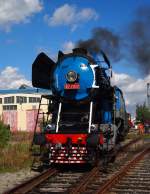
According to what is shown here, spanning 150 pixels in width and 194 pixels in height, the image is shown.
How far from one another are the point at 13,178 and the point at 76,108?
3.67m

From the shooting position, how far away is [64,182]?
11.5 metres

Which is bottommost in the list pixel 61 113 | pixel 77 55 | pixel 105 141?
pixel 105 141

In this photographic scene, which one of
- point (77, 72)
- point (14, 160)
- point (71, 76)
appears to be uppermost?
point (77, 72)

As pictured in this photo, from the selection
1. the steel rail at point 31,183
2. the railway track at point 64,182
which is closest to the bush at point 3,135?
the railway track at point 64,182

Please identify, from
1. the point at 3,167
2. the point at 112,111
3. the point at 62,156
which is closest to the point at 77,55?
the point at 112,111

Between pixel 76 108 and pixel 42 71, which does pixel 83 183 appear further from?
pixel 42 71

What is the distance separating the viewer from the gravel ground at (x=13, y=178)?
1101cm

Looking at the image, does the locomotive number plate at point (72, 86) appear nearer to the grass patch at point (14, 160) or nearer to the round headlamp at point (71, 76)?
the round headlamp at point (71, 76)

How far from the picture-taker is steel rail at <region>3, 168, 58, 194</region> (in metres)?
9.99

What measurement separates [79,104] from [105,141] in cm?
158

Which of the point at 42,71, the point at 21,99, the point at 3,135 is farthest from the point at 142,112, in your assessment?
the point at 42,71

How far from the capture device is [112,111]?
1542cm

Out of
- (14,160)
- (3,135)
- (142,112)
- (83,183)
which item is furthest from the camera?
(142,112)

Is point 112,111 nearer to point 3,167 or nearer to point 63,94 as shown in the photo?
point 63,94
